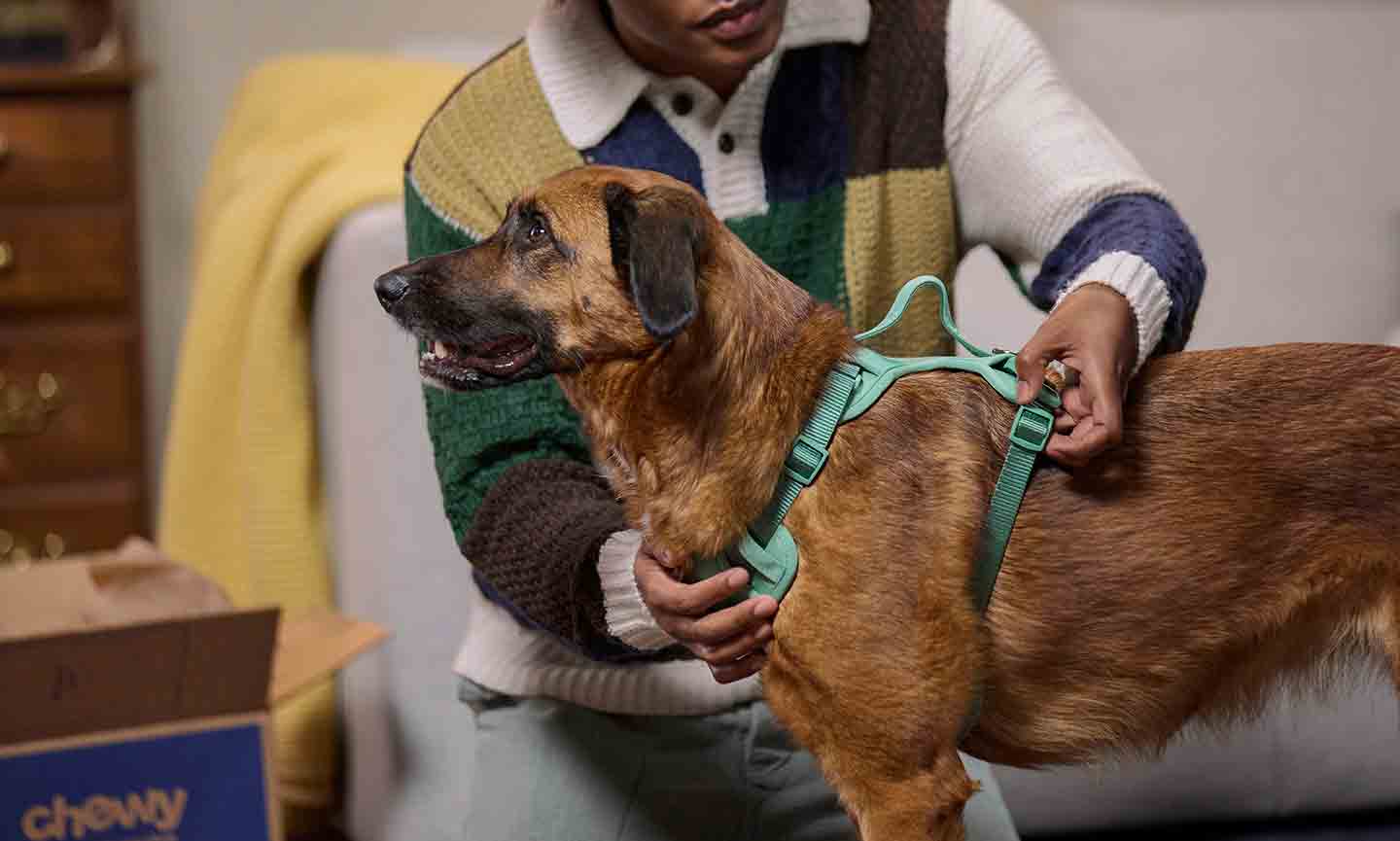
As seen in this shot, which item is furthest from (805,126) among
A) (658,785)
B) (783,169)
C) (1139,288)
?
(658,785)

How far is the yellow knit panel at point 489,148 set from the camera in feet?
4.90

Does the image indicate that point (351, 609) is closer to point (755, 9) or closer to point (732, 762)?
point (732, 762)

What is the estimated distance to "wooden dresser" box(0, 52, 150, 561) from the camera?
3137 mm

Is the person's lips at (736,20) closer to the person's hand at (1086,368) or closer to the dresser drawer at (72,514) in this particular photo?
the person's hand at (1086,368)

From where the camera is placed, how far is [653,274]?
3.50 feet

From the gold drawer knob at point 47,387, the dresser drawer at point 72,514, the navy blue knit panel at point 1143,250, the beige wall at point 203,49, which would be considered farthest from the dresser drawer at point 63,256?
the navy blue knit panel at point 1143,250

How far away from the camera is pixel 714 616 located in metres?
1.15

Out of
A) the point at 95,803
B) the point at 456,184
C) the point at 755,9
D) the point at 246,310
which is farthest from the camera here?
the point at 246,310

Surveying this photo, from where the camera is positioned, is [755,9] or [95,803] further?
[95,803]

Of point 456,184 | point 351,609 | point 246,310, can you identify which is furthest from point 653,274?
point 246,310

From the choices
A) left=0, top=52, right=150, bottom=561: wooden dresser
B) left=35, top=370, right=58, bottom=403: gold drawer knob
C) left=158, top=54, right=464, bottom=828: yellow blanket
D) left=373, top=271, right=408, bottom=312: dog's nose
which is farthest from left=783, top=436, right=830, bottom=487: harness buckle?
left=35, top=370, right=58, bottom=403: gold drawer knob

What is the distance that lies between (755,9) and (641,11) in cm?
11

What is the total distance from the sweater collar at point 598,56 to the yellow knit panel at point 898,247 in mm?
149

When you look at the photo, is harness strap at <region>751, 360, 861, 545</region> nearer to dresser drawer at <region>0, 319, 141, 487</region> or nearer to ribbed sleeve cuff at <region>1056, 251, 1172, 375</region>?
ribbed sleeve cuff at <region>1056, 251, 1172, 375</region>
